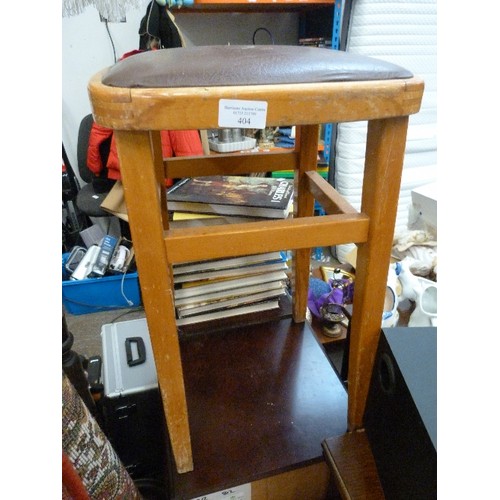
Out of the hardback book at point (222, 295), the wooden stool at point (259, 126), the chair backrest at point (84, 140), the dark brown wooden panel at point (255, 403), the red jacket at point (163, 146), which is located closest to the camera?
the wooden stool at point (259, 126)

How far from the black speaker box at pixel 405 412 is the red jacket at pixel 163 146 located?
101 centimetres

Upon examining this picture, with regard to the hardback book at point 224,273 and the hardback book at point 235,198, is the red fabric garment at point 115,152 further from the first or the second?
the hardback book at point 224,273

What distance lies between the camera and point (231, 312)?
0.83 metres

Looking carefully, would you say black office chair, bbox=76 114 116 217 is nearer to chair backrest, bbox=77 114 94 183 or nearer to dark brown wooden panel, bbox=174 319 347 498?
chair backrest, bbox=77 114 94 183

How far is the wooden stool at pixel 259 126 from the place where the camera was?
334 mm

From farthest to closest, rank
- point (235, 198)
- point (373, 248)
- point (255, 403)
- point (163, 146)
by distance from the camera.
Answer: point (163, 146), point (235, 198), point (255, 403), point (373, 248)

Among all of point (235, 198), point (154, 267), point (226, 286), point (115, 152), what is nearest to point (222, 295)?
point (226, 286)

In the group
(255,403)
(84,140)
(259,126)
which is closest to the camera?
(259,126)

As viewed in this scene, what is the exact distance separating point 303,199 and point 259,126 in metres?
0.39

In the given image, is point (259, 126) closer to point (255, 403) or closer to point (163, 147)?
point (255, 403)

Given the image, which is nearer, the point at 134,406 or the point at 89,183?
the point at 134,406

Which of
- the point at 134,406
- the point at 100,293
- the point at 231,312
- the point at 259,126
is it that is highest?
the point at 259,126

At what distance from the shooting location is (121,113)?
0.33 meters

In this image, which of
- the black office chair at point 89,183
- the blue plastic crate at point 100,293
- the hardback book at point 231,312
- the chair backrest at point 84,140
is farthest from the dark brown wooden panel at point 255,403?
the chair backrest at point 84,140
